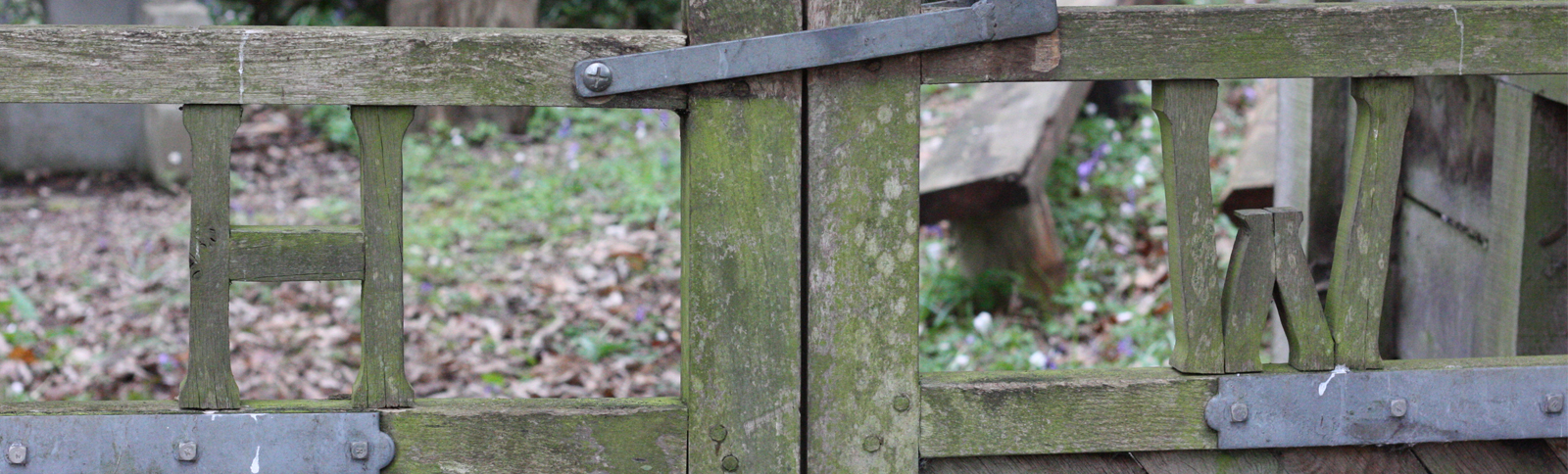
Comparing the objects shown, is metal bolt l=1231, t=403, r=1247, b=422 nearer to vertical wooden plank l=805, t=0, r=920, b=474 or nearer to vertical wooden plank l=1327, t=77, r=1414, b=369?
vertical wooden plank l=1327, t=77, r=1414, b=369

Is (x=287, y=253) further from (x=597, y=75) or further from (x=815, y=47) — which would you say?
(x=815, y=47)

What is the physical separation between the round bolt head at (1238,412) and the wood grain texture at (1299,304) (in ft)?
0.29

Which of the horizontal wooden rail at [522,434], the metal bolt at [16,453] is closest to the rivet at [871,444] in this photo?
the horizontal wooden rail at [522,434]

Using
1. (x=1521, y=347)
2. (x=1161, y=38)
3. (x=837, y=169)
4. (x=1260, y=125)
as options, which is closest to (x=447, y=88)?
(x=837, y=169)

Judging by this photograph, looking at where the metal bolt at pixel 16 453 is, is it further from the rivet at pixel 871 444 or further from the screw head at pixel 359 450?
the rivet at pixel 871 444

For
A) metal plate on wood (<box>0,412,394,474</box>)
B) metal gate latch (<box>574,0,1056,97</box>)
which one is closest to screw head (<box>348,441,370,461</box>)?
metal plate on wood (<box>0,412,394,474</box>)

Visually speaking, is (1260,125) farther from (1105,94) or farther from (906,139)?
(906,139)

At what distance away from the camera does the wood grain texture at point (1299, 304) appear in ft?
4.97

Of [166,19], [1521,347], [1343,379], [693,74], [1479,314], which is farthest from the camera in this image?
[166,19]

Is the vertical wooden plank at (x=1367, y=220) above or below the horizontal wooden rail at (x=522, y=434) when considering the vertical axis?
above

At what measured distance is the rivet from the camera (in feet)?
4.91

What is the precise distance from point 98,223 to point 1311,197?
17.6ft

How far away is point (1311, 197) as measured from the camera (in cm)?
287

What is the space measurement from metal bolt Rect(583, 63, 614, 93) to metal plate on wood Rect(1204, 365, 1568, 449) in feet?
2.68
